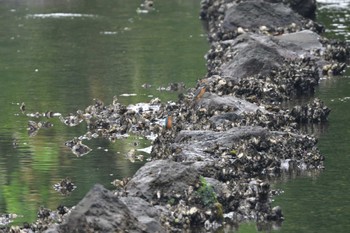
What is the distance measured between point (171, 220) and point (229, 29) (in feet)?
71.1

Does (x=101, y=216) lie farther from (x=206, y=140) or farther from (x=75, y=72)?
(x=75, y=72)

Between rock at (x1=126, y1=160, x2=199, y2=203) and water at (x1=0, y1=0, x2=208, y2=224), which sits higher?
rock at (x1=126, y1=160, x2=199, y2=203)

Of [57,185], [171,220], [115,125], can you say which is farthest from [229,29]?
[171,220]

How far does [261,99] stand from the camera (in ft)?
91.6

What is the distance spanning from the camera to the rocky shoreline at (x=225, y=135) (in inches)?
666

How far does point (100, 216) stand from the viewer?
50.0 ft

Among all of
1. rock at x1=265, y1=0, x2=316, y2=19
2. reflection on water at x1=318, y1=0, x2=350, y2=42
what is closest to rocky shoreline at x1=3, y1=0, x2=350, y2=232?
reflection on water at x1=318, y1=0, x2=350, y2=42

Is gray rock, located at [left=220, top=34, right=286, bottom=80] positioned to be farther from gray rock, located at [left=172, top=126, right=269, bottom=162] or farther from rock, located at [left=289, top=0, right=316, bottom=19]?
rock, located at [left=289, top=0, right=316, bottom=19]

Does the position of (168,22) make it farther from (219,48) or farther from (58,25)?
(219,48)

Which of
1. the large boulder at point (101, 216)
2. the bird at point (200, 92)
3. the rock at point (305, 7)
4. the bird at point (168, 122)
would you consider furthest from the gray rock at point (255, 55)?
the large boulder at point (101, 216)

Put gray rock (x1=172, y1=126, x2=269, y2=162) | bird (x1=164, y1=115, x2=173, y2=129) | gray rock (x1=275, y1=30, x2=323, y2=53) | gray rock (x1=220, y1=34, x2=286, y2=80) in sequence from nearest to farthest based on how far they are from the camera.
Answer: gray rock (x1=172, y1=126, x2=269, y2=162)
bird (x1=164, y1=115, x2=173, y2=129)
gray rock (x1=220, y1=34, x2=286, y2=80)
gray rock (x1=275, y1=30, x2=323, y2=53)

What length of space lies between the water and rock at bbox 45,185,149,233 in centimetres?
265

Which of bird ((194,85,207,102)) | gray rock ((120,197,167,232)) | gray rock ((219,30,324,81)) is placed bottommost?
gray rock ((219,30,324,81))

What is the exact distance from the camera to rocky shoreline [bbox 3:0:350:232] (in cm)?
1692
